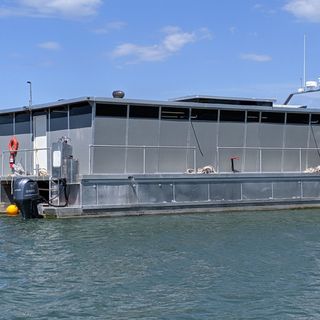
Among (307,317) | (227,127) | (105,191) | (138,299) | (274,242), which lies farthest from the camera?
(227,127)

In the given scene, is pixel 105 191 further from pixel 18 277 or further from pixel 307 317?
pixel 307 317

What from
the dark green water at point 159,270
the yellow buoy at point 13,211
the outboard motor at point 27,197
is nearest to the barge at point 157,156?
→ the outboard motor at point 27,197

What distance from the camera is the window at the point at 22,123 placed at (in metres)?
25.6

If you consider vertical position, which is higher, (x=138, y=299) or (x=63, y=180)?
(x=63, y=180)

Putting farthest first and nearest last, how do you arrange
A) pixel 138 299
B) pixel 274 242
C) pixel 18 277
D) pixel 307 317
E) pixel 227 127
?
pixel 227 127 → pixel 274 242 → pixel 18 277 → pixel 138 299 → pixel 307 317

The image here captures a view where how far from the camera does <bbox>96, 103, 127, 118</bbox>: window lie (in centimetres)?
2195

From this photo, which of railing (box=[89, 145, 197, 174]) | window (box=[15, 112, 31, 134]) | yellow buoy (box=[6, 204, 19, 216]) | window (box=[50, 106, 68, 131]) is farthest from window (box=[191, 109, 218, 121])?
yellow buoy (box=[6, 204, 19, 216])

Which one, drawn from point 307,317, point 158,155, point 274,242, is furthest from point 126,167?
point 307,317

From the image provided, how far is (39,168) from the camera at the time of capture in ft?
79.8

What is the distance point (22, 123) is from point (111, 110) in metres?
5.62

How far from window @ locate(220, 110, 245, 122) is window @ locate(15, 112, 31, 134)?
8268mm

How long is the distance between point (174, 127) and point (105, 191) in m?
4.25

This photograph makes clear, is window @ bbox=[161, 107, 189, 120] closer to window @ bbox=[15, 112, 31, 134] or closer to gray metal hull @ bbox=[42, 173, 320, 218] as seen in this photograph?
gray metal hull @ bbox=[42, 173, 320, 218]

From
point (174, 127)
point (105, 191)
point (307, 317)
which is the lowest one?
point (307, 317)
